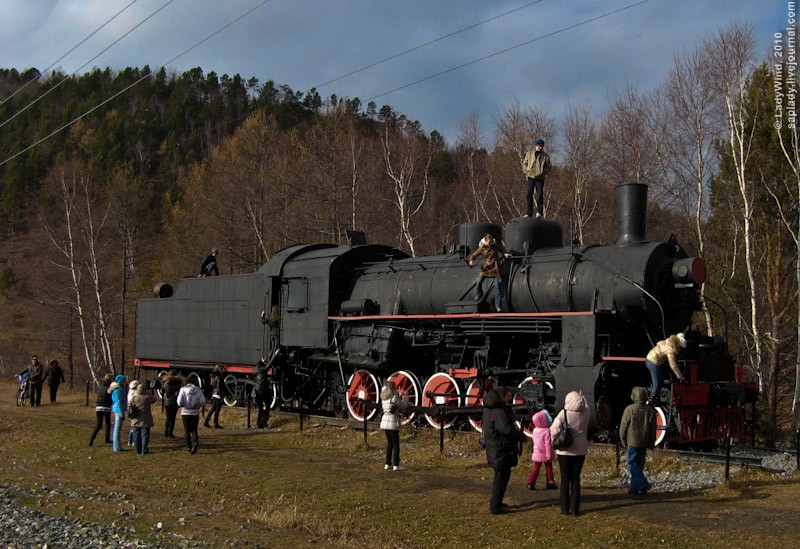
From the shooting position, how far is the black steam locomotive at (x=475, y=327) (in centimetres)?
1219

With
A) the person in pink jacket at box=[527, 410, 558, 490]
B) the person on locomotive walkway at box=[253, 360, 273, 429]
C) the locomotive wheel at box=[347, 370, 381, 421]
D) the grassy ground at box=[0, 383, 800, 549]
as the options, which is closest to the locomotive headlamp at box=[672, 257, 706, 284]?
the grassy ground at box=[0, 383, 800, 549]

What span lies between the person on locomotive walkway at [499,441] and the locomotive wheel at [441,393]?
529 cm

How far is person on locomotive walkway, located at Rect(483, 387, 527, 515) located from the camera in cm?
860

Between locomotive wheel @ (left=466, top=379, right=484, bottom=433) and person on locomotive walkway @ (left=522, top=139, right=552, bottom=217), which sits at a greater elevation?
person on locomotive walkway @ (left=522, top=139, right=552, bottom=217)

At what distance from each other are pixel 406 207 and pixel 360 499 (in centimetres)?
2659

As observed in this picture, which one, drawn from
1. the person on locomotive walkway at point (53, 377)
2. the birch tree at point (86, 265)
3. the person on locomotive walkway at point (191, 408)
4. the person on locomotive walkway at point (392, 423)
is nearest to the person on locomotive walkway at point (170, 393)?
the person on locomotive walkway at point (191, 408)

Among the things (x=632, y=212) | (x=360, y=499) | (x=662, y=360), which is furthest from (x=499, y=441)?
(x=632, y=212)

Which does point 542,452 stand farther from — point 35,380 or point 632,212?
point 35,380

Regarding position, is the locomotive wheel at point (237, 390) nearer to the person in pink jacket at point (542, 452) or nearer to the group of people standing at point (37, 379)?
the group of people standing at point (37, 379)

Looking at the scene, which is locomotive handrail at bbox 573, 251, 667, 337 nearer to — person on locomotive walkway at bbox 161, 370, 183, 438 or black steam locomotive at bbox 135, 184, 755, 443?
black steam locomotive at bbox 135, 184, 755, 443

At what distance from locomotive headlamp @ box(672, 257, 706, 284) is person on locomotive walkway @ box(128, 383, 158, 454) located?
30.9ft

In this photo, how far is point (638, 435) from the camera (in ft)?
30.9

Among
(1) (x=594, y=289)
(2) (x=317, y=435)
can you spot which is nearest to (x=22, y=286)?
(2) (x=317, y=435)

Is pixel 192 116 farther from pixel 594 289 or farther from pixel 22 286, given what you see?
pixel 594 289
